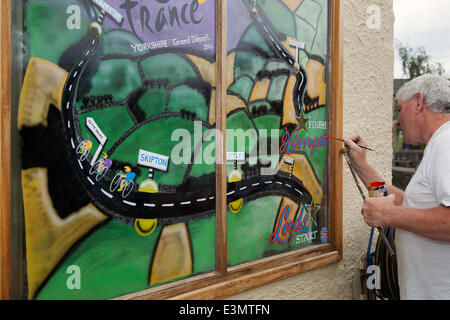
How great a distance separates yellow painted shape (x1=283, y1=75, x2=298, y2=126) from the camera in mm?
2920

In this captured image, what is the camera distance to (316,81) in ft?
10.3

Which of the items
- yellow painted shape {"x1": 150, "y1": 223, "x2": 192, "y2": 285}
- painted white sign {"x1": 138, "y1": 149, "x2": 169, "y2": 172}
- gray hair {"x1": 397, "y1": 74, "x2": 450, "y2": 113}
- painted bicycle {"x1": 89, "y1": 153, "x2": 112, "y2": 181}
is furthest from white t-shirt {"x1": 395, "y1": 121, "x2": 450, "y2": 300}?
painted bicycle {"x1": 89, "y1": 153, "x2": 112, "y2": 181}

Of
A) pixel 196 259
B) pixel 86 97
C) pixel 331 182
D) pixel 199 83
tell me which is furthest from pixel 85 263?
pixel 331 182

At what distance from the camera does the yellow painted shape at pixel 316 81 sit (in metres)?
3.10

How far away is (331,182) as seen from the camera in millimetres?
3266

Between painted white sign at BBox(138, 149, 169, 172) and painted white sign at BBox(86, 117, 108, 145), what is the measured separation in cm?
22

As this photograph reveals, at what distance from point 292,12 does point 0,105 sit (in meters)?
2.16

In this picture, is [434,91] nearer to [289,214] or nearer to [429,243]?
[429,243]

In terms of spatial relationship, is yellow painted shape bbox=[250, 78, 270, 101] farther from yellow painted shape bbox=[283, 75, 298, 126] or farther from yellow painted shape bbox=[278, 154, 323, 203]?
yellow painted shape bbox=[278, 154, 323, 203]

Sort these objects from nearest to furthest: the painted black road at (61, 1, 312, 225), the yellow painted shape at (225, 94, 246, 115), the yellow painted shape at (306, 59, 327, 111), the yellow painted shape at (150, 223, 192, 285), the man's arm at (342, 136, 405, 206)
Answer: the painted black road at (61, 1, 312, 225), the yellow painted shape at (150, 223, 192, 285), the yellow painted shape at (225, 94, 246, 115), the man's arm at (342, 136, 405, 206), the yellow painted shape at (306, 59, 327, 111)

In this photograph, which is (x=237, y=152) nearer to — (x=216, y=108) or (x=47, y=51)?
(x=216, y=108)

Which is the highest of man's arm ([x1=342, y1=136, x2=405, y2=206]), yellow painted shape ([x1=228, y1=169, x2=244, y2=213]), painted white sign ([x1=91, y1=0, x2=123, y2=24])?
painted white sign ([x1=91, y1=0, x2=123, y2=24])

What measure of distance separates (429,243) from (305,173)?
1.19 m

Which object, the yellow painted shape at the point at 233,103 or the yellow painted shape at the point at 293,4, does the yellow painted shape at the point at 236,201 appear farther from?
the yellow painted shape at the point at 293,4
